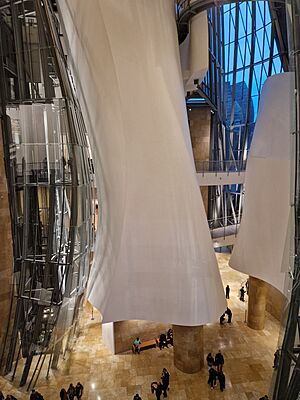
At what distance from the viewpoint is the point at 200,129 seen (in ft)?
61.5

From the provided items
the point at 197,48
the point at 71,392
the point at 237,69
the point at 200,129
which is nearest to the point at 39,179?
the point at 71,392

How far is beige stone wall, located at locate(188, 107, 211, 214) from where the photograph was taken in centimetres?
1864

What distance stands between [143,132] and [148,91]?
3.34ft

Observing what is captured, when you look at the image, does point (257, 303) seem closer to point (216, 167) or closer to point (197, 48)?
point (216, 167)

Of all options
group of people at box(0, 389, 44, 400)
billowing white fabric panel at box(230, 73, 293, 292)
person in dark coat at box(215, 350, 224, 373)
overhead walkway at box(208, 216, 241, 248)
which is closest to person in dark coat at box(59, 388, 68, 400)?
group of people at box(0, 389, 44, 400)

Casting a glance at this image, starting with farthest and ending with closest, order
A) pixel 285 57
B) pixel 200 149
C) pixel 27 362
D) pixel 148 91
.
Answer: pixel 200 149, pixel 285 57, pixel 27 362, pixel 148 91

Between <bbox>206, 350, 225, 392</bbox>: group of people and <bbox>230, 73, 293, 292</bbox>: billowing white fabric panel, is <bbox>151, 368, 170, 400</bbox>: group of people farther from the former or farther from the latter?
<bbox>230, 73, 293, 292</bbox>: billowing white fabric panel

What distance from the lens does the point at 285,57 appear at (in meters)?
13.2

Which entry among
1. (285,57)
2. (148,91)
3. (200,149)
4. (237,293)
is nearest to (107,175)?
(148,91)

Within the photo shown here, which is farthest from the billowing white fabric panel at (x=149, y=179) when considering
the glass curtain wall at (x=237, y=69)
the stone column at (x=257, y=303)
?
the glass curtain wall at (x=237, y=69)

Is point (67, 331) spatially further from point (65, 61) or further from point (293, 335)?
point (65, 61)

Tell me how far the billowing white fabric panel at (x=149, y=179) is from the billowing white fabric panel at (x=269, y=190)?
2.07 meters

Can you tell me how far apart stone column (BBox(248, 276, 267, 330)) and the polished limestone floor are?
0.29 metres

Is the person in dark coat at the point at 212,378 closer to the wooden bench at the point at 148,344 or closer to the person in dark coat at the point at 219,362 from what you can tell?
the person in dark coat at the point at 219,362
